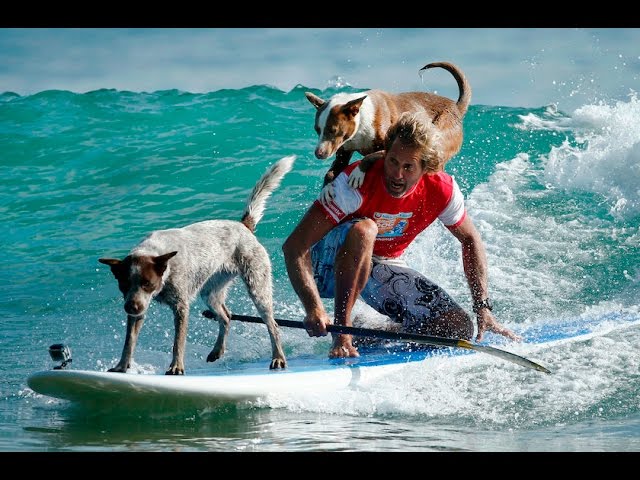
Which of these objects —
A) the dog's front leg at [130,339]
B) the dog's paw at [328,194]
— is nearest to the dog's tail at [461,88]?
the dog's paw at [328,194]

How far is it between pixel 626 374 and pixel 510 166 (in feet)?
24.9

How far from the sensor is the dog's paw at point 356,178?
207 inches

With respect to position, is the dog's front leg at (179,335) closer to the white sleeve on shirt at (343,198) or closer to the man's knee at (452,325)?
the white sleeve on shirt at (343,198)

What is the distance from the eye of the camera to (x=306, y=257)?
5.33m

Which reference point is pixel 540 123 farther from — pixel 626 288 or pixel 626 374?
pixel 626 374

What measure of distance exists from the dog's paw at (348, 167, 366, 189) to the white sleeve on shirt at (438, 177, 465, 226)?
0.63 meters

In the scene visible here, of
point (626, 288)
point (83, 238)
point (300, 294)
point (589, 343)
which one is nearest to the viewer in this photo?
point (300, 294)

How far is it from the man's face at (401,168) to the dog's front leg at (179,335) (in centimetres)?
142

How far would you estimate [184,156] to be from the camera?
46.2 ft

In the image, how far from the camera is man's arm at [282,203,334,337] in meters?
5.21

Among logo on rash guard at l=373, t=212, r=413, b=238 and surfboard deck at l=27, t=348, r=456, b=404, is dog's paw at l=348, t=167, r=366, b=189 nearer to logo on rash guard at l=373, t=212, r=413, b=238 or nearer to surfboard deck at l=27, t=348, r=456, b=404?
logo on rash guard at l=373, t=212, r=413, b=238

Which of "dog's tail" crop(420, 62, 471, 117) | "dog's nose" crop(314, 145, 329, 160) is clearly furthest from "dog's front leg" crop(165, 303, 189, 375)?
"dog's tail" crop(420, 62, 471, 117)

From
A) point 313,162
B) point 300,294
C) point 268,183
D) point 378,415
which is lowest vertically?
point 378,415
